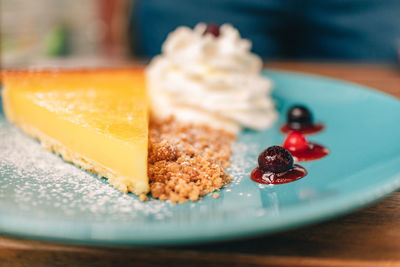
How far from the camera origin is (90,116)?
4.58ft

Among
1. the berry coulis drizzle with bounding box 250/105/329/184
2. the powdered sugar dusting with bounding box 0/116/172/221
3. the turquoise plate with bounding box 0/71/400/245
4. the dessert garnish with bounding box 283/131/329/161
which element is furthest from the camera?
the dessert garnish with bounding box 283/131/329/161

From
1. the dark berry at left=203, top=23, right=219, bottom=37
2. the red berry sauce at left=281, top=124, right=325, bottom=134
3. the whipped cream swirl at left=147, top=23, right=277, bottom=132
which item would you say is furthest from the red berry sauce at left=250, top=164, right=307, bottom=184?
the dark berry at left=203, top=23, right=219, bottom=37

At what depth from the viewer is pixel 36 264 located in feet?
2.77

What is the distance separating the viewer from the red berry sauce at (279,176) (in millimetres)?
1138

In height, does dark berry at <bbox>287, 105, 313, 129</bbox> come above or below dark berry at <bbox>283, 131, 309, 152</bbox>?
above

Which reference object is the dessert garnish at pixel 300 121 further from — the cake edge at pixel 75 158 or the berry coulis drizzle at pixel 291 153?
the cake edge at pixel 75 158

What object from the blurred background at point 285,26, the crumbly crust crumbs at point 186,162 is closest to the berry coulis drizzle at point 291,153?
the crumbly crust crumbs at point 186,162

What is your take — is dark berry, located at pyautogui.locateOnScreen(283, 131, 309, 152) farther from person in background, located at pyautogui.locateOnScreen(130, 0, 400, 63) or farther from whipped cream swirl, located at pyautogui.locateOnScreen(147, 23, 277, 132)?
person in background, located at pyautogui.locateOnScreen(130, 0, 400, 63)

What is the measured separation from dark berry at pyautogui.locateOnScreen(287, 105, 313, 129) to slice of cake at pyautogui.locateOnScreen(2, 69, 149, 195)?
0.61m

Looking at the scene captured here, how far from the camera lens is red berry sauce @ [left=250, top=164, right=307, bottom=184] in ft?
3.73

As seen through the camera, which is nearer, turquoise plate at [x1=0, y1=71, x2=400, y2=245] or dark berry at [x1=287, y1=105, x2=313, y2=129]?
turquoise plate at [x1=0, y1=71, x2=400, y2=245]

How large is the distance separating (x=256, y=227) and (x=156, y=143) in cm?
62

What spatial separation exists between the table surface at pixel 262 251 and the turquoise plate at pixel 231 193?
70 mm

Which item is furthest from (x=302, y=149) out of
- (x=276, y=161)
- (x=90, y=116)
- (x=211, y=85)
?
(x=90, y=116)
